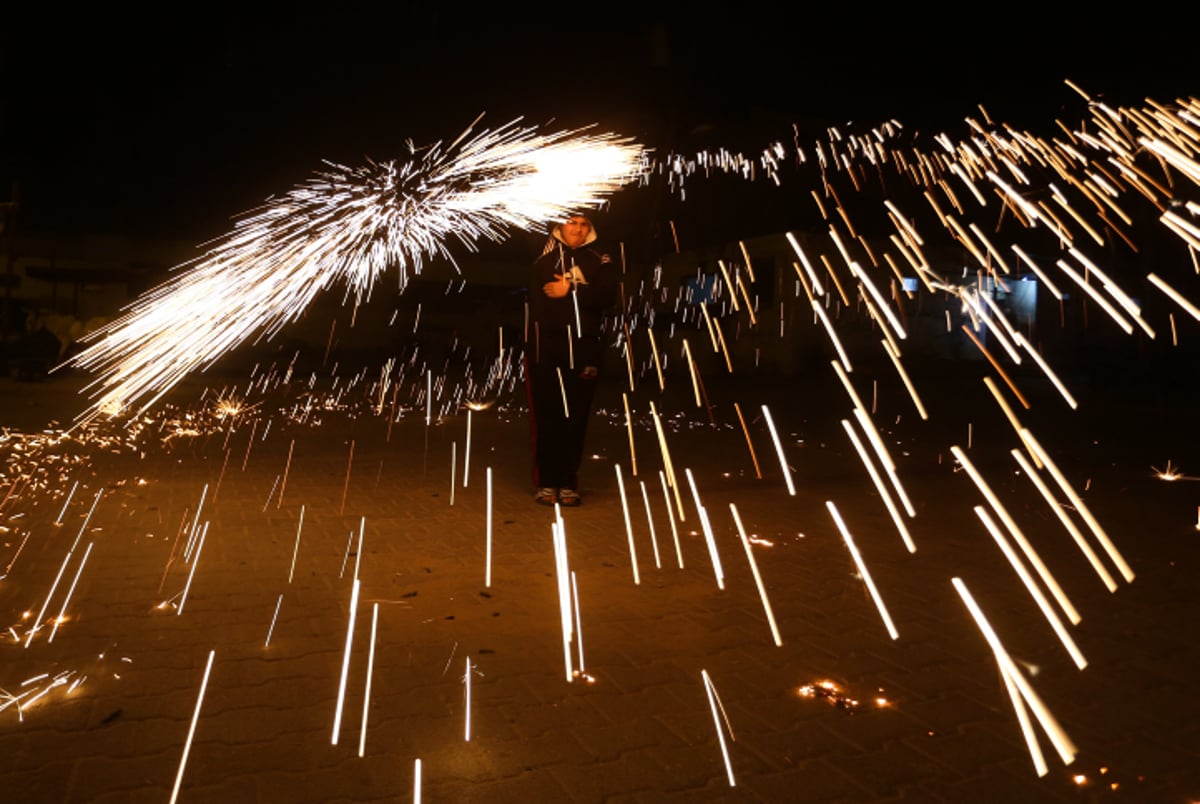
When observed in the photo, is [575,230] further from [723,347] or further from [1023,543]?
[723,347]

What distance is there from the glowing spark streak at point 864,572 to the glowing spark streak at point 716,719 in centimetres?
94

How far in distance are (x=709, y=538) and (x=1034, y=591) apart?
174 cm

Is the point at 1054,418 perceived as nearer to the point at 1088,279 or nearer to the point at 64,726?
the point at 1088,279

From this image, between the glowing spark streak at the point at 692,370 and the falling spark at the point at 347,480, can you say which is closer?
the falling spark at the point at 347,480

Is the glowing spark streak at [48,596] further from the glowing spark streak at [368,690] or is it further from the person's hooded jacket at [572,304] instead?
the person's hooded jacket at [572,304]

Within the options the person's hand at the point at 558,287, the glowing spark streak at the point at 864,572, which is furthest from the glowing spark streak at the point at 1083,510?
A: the person's hand at the point at 558,287

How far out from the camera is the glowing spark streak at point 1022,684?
9.09ft

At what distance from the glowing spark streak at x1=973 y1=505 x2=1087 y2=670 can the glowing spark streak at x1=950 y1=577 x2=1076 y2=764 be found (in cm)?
26

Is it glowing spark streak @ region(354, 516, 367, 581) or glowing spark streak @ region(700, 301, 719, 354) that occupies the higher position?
glowing spark streak @ region(700, 301, 719, 354)

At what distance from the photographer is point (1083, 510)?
6121 millimetres

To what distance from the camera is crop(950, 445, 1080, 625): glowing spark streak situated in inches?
163

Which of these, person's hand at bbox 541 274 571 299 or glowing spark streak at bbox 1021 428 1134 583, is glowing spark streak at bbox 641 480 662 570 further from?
glowing spark streak at bbox 1021 428 1134 583

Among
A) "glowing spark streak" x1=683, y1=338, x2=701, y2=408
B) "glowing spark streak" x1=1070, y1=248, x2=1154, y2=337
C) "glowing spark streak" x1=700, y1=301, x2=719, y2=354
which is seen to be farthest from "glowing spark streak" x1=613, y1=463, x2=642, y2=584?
"glowing spark streak" x1=700, y1=301, x2=719, y2=354

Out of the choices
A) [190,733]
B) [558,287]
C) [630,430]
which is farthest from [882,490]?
[190,733]
